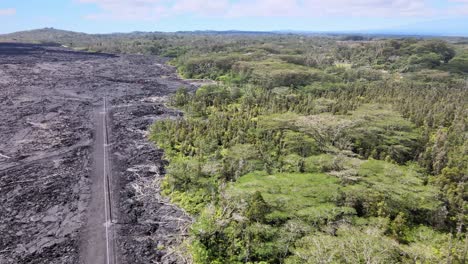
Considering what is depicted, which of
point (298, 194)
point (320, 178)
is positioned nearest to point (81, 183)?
point (298, 194)

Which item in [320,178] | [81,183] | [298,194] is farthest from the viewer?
[81,183]

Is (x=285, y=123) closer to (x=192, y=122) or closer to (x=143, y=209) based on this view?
(x=192, y=122)

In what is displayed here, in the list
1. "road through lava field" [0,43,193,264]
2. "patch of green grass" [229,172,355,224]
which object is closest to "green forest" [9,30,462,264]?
"patch of green grass" [229,172,355,224]

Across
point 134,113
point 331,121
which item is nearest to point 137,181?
point 331,121

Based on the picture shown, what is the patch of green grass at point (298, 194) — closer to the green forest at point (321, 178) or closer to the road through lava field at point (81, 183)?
the green forest at point (321, 178)

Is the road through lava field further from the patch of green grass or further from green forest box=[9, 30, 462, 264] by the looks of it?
the patch of green grass

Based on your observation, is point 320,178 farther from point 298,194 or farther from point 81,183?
point 81,183
